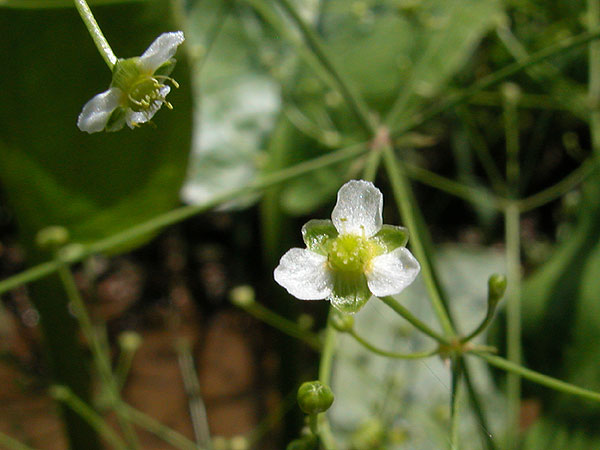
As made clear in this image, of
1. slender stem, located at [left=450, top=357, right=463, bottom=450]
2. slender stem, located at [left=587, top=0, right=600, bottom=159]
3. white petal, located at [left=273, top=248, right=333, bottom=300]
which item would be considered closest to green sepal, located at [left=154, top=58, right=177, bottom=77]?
white petal, located at [left=273, top=248, right=333, bottom=300]

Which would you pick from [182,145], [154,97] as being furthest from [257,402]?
[154,97]

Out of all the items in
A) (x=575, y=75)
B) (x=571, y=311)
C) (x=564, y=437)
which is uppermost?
(x=575, y=75)

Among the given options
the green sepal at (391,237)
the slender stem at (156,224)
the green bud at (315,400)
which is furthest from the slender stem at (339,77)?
the green bud at (315,400)

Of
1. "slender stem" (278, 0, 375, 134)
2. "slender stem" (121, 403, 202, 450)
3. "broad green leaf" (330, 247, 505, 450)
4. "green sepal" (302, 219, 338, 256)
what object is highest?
"slender stem" (278, 0, 375, 134)

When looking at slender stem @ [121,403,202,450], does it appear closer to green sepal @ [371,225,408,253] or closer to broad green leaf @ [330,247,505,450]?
broad green leaf @ [330,247,505,450]

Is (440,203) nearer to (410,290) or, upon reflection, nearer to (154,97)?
(410,290)

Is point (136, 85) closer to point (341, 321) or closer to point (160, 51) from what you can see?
point (160, 51)

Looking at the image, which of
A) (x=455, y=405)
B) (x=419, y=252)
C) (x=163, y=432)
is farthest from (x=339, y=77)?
(x=163, y=432)

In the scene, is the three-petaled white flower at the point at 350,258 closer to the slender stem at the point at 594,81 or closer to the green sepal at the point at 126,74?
the green sepal at the point at 126,74
